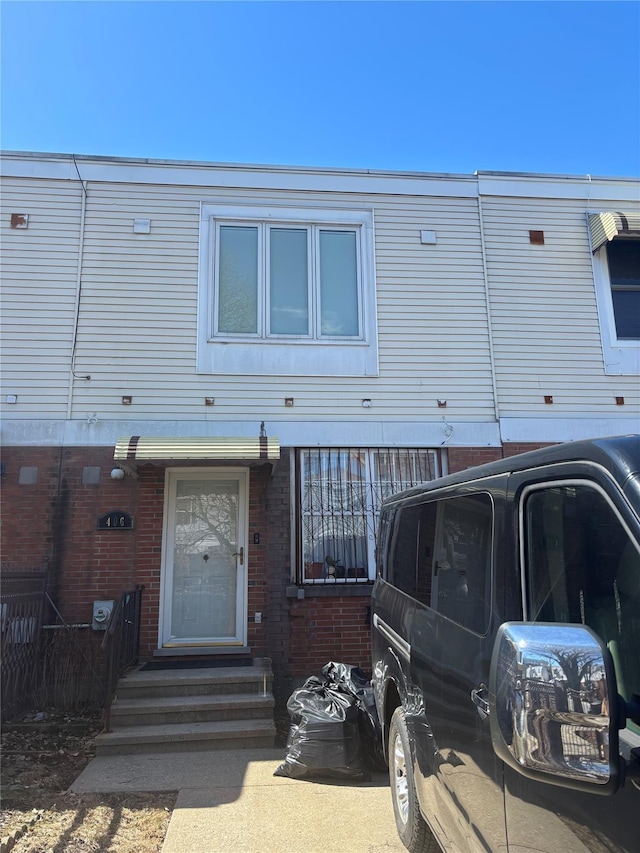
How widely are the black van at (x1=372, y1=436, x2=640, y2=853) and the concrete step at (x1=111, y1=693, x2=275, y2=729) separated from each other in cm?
225

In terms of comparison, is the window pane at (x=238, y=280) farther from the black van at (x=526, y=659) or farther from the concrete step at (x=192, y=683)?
the black van at (x=526, y=659)

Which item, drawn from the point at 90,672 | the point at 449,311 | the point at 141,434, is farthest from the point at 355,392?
the point at 90,672

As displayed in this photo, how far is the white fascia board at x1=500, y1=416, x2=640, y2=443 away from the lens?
23.7 ft

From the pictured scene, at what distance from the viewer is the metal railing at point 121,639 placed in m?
5.04

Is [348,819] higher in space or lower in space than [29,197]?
→ lower

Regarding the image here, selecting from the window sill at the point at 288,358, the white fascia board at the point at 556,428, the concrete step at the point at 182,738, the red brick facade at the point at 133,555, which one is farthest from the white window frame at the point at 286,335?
the concrete step at the point at 182,738

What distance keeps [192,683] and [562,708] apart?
4.93 m

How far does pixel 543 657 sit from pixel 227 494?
5820 mm

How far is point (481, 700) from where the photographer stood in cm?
202

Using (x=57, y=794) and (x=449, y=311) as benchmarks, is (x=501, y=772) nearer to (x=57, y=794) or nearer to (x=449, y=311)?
(x=57, y=794)

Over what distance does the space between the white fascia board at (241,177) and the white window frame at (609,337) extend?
2.04 metres

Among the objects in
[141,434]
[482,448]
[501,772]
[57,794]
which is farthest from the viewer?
[482,448]

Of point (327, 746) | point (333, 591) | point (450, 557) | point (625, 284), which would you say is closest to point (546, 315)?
point (625, 284)

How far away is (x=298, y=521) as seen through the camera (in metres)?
6.70
